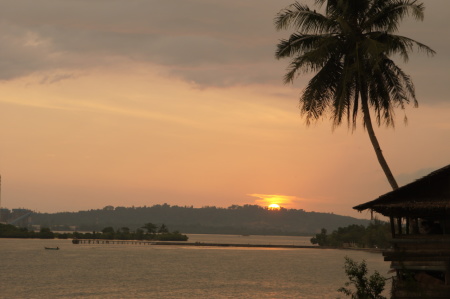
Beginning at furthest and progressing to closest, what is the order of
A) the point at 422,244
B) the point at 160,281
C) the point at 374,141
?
the point at 160,281 < the point at 374,141 < the point at 422,244

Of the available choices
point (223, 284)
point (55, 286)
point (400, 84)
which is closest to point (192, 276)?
point (223, 284)

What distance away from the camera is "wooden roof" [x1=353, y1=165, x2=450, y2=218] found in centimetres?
2891

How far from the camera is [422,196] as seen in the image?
2956 cm

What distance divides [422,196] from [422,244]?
2.12 metres

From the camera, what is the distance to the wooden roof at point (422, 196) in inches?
1138

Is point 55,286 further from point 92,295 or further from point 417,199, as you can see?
point 417,199

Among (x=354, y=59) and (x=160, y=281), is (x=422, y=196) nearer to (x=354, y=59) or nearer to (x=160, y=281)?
(x=354, y=59)

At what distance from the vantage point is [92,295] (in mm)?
94000

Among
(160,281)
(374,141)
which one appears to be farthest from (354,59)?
(160,281)

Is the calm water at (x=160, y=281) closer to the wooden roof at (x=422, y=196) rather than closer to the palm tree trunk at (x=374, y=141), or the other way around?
the palm tree trunk at (x=374, y=141)

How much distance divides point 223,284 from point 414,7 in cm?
8535

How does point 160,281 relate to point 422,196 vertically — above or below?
below

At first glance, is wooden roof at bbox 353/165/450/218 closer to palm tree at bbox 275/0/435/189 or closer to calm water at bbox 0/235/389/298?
palm tree at bbox 275/0/435/189

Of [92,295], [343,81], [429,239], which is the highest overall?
[343,81]
